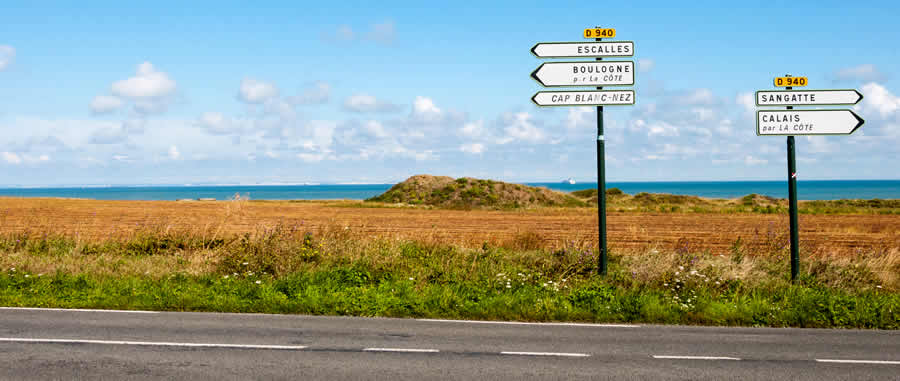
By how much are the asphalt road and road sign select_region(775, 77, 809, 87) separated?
4.55 metres

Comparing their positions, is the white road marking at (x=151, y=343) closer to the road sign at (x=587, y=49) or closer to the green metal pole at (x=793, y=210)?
the road sign at (x=587, y=49)

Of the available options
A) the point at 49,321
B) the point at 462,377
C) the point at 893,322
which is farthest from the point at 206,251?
the point at 893,322

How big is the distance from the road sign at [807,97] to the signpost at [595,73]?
232 centimetres

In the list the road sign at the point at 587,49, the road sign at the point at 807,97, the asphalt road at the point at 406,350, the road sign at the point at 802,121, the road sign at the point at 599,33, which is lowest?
the asphalt road at the point at 406,350

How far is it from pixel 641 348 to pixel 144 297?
7.40 meters

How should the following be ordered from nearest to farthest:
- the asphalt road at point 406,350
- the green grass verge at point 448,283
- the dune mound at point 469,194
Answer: the asphalt road at point 406,350
the green grass verge at point 448,283
the dune mound at point 469,194

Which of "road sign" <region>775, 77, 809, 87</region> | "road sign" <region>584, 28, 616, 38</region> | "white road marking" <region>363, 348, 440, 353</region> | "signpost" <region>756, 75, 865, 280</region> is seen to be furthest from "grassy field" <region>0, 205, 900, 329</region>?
"road sign" <region>584, 28, 616, 38</region>

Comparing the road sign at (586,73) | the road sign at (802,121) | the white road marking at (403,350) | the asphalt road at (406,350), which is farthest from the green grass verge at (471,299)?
the road sign at (586,73)

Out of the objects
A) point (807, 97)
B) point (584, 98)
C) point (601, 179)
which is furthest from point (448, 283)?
point (807, 97)

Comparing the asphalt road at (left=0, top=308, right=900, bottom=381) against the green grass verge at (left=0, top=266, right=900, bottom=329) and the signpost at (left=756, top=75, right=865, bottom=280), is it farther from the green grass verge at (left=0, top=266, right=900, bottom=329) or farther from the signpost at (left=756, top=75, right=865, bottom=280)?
the signpost at (left=756, top=75, right=865, bottom=280)

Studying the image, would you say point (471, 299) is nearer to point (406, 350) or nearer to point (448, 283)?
point (448, 283)

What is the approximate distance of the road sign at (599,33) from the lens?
11.5 metres

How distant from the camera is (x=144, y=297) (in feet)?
34.5

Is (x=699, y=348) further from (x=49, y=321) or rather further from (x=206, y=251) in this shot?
(x=206, y=251)
